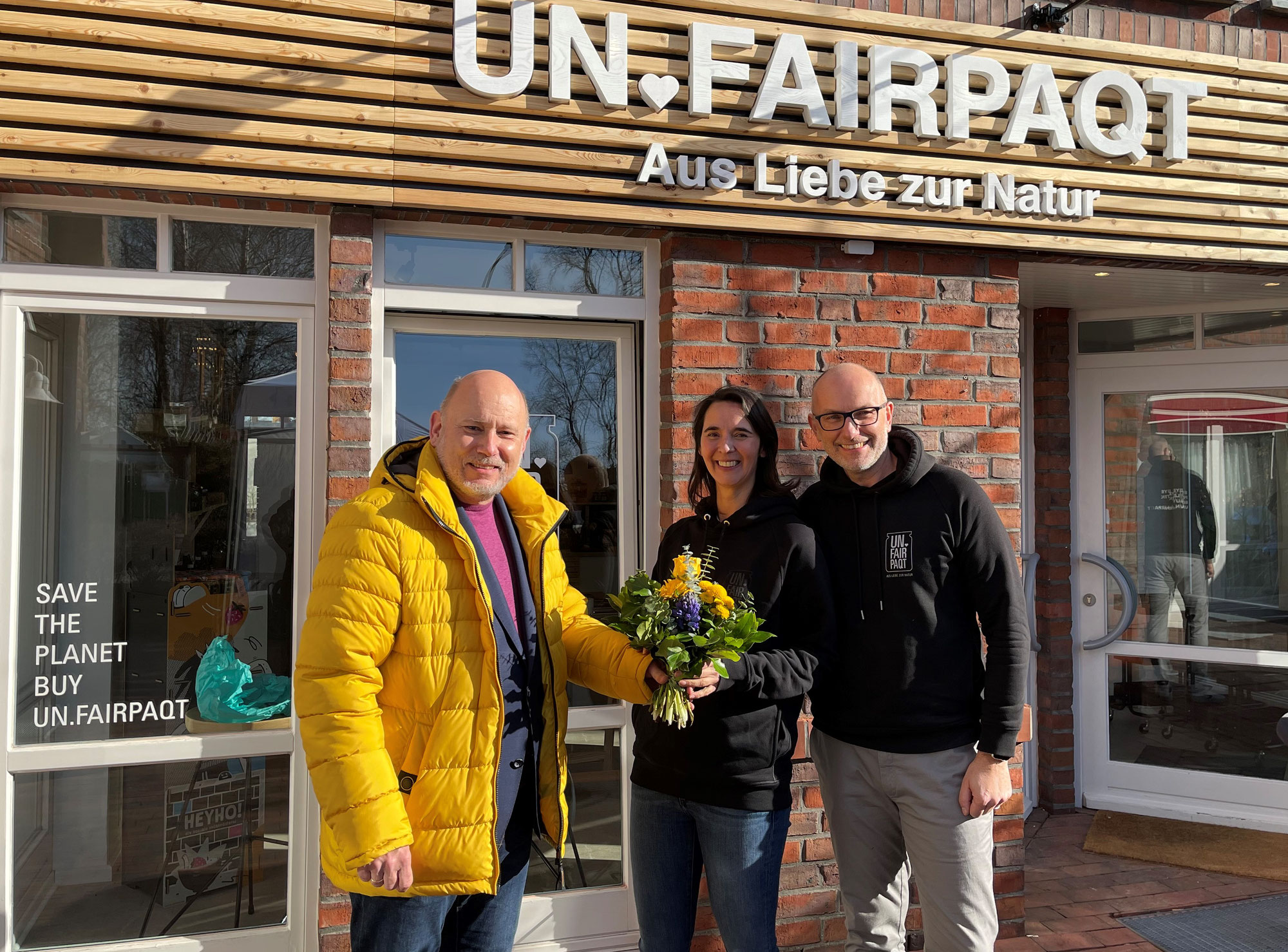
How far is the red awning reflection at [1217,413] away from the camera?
5.19m

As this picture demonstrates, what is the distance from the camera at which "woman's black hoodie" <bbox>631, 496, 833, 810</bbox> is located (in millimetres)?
2551

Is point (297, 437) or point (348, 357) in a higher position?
point (348, 357)

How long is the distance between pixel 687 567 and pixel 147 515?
7.09 ft

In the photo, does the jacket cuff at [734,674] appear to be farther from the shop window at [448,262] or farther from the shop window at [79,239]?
the shop window at [79,239]

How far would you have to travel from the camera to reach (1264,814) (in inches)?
197

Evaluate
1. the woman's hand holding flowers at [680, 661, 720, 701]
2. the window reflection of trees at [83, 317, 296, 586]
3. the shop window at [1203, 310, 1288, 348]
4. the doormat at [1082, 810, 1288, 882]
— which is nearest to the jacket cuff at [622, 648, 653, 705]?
the woman's hand holding flowers at [680, 661, 720, 701]

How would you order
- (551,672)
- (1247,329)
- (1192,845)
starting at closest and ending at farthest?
(551,672), (1192,845), (1247,329)

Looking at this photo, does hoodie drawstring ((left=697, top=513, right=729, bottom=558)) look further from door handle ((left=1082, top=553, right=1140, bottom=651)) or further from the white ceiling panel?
door handle ((left=1082, top=553, right=1140, bottom=651))

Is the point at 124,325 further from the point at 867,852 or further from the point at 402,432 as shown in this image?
the point at 867,852

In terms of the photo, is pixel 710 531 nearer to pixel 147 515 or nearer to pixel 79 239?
pixel 147 515

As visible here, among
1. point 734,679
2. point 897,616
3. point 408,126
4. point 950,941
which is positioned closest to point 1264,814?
point 950,941

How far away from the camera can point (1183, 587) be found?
5344 mm

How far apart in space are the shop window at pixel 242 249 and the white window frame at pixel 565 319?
0.29m

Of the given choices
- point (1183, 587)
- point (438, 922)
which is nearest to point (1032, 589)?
point (1183, 587)
